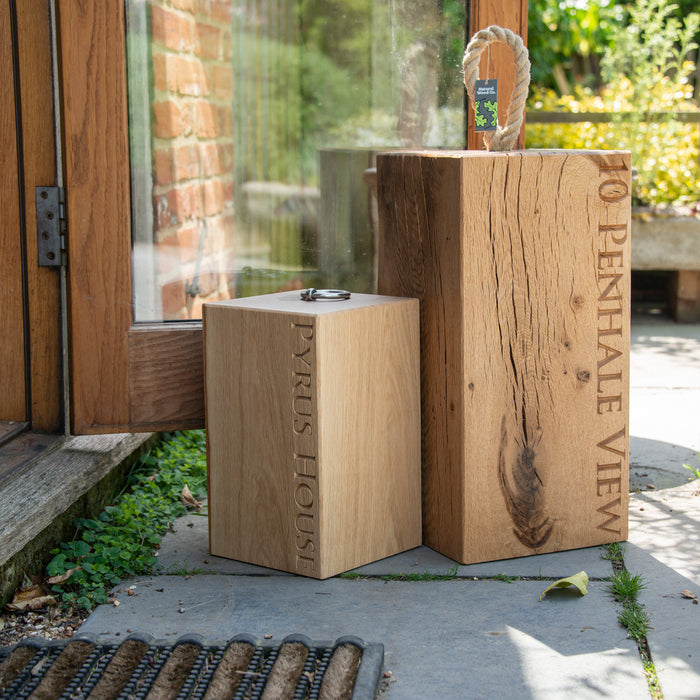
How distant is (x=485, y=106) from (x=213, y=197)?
39.0 inches

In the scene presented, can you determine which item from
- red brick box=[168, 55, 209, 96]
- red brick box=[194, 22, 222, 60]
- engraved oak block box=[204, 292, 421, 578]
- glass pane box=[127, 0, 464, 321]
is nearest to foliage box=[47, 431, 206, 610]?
engraved oak block box=[204, 292, 421, 578]

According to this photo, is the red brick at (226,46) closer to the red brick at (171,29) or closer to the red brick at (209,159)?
the red brick at (171,29)

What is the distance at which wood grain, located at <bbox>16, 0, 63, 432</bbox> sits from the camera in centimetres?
268

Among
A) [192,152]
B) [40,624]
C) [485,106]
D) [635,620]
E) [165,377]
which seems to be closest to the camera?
[635,620]

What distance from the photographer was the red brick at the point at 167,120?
2881 mm

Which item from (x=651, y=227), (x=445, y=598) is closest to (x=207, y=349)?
(x=445, y=598)

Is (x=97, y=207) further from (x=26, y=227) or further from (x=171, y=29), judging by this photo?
(x=171, y=29)

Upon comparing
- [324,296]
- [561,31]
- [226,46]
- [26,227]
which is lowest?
[324,296]

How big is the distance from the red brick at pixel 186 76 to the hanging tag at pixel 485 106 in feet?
3.03

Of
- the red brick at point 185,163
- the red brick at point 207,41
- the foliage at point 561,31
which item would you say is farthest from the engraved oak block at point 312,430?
the foliage at point 561,31

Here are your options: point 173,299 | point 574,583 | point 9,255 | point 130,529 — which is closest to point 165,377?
point 173,299

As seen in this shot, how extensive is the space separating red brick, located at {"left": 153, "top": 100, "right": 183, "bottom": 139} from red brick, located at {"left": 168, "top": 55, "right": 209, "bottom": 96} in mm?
60

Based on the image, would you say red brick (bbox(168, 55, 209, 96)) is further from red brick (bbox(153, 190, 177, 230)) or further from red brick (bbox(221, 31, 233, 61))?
red brick (bbox(153, 190, 177, 230))

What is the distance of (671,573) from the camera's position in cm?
240
